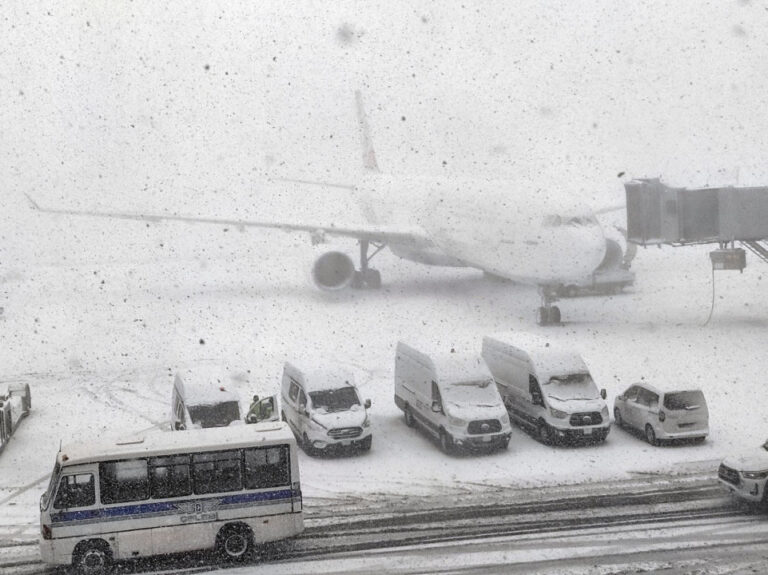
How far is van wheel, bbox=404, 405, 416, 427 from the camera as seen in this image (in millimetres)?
22769

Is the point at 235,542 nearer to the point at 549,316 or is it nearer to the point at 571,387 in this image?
the point at 571,387

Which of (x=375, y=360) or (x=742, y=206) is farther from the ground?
(x=742, y=206)

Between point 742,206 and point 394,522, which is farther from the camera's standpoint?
point 742,206

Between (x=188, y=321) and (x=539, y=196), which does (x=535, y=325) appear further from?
(x=188, y=321)

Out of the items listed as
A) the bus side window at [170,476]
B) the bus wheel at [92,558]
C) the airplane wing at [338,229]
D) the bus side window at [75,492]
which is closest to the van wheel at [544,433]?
the bus side window at [170,476]

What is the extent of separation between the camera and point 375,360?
2947 cm

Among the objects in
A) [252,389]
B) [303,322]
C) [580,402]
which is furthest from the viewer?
[303,322]

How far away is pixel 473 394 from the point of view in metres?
20.8

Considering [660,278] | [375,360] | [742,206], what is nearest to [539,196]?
[742,206]

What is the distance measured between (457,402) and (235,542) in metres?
7.42

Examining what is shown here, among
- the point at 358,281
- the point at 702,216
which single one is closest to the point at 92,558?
the point at 702,216

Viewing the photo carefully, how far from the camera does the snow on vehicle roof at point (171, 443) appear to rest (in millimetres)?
14500

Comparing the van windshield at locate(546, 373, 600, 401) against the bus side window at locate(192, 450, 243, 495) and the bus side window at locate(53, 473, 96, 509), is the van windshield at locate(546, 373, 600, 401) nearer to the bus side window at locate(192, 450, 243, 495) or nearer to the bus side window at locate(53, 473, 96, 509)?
the bus side window at locate(192, 450, 243, 495)

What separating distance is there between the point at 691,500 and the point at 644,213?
59.8 ft
